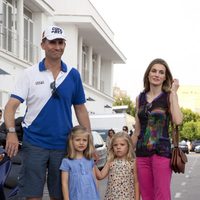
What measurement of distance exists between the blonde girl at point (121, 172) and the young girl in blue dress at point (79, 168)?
38cm

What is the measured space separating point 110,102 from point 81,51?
11.9 metres

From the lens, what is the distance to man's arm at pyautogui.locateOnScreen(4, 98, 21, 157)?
538 centimetres

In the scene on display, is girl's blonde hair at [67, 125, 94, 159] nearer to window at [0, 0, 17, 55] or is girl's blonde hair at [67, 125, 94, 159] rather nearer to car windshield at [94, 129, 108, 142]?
car windshield at [94, 129, 108, 142]

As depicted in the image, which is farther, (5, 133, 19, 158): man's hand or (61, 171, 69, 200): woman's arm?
(61, 171, 69, 200): woman's arm

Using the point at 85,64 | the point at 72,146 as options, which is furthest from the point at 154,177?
the point at 85,64

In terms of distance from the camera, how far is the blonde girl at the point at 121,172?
251 inches

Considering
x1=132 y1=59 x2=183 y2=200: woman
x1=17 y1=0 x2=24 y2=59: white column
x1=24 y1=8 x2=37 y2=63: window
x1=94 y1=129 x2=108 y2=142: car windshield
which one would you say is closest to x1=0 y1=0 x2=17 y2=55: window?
x1=17 y1=0 x2=24 y2=59: white column

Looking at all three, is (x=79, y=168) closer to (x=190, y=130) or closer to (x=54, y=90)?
(x=54, y=90)

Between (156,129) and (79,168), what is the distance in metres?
0.88

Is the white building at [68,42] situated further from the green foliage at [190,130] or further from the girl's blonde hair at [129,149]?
the green foliage at [190,130]

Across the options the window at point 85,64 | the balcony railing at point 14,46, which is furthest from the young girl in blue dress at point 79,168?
the window at point 85,64

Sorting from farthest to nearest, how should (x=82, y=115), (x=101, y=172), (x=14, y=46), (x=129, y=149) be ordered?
(x=14, y=46)
(x=129, y=149)
(x=101, y=172)
(x=82, y=115)

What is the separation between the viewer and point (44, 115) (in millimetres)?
5605

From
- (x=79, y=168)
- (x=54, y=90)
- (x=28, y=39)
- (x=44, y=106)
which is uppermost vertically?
(x=28, y=39)
